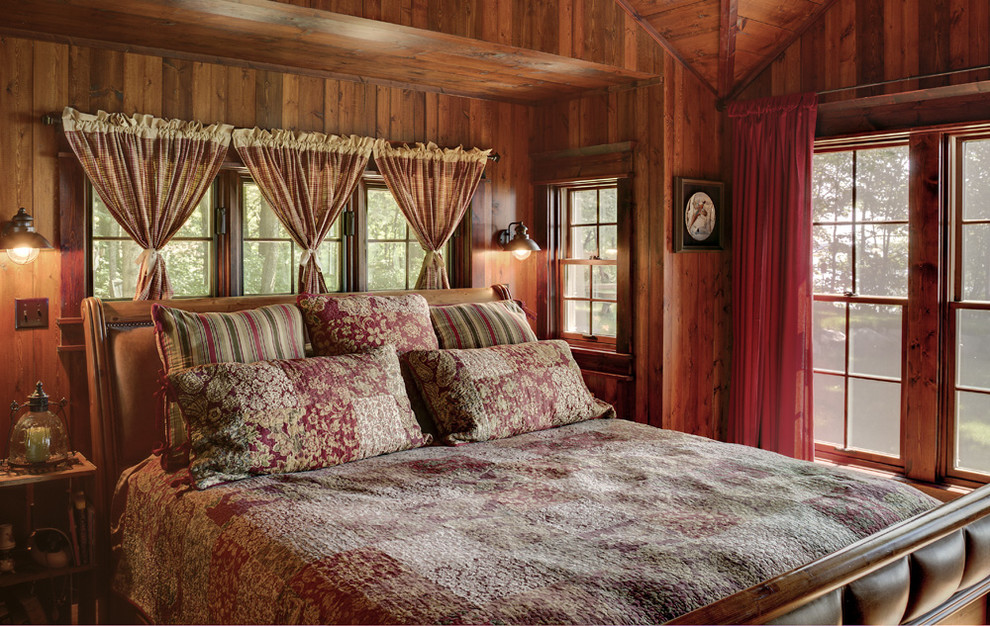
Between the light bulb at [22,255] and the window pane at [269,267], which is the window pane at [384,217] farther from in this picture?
the light bulb at [22,255]

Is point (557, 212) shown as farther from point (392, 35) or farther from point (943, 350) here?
point (943, 350)

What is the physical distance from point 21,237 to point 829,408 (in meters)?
3.67

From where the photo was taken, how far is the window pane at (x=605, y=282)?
436 cm

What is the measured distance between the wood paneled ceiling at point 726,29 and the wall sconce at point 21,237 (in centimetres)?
266

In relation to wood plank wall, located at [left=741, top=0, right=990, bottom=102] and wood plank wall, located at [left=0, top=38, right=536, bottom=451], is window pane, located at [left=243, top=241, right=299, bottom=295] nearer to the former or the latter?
wood plank wall, located at [left=0, top=38, right=536, bottom=451]

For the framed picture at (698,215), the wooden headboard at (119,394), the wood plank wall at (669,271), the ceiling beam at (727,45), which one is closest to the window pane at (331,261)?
the wooden headboard at (119,394)

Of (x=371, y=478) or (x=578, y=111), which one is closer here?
(x=371, y=478)

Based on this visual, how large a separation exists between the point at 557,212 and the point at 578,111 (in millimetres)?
582

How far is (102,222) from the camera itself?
327 centimetres

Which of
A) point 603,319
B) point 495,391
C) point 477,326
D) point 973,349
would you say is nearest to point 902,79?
point 973,349

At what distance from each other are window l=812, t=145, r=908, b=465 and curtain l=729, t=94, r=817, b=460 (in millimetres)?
204

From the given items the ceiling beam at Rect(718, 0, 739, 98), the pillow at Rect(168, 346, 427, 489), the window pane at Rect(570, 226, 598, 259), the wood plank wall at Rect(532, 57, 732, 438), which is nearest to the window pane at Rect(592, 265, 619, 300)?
the window pane at Rect(570, 226, 598, 259)

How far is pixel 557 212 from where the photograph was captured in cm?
459

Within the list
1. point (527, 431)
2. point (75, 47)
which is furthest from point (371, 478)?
point (75, 47)
